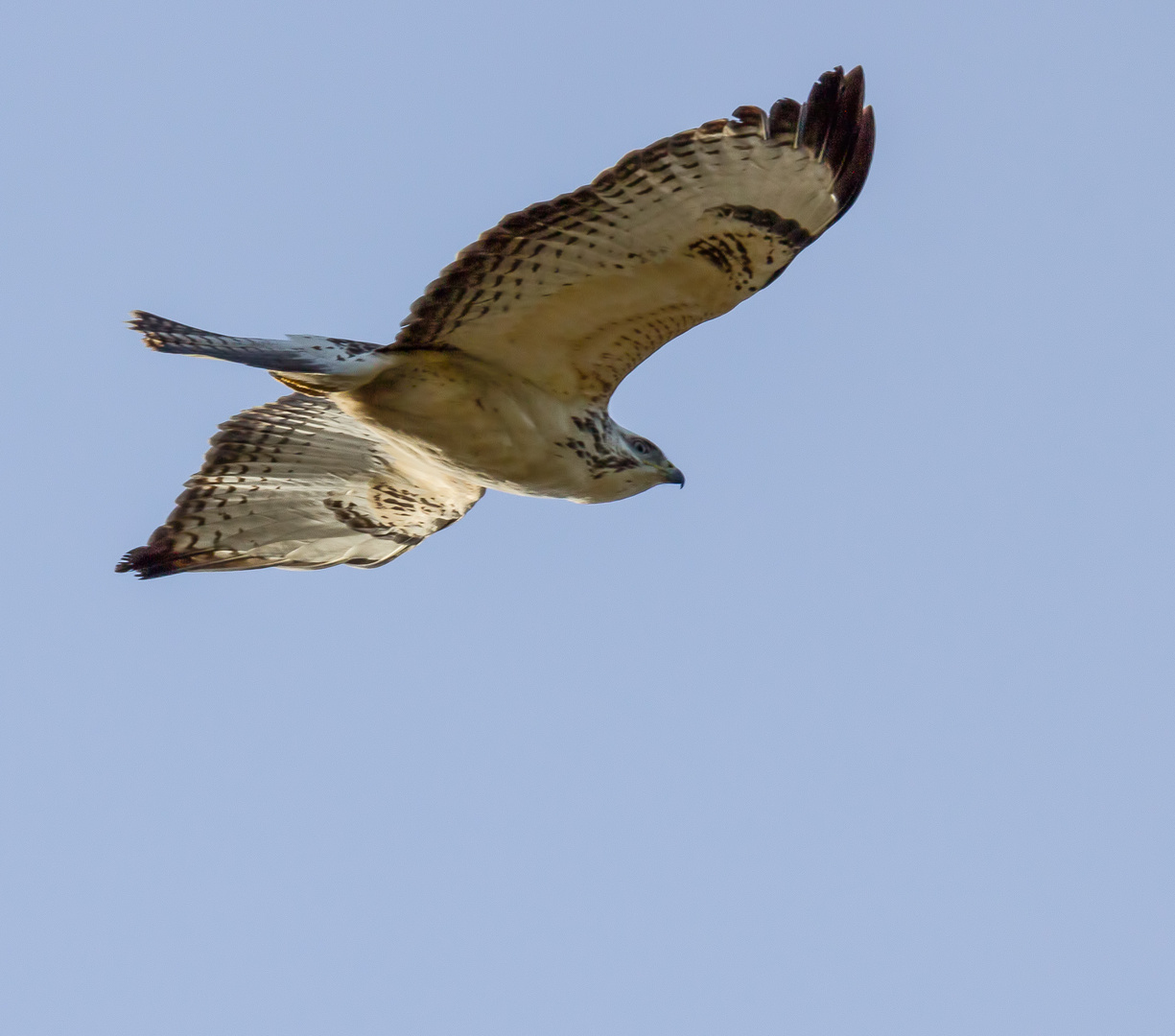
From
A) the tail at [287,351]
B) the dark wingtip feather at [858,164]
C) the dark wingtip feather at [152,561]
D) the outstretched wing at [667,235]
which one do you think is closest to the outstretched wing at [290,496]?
the dark wingtip feather at [152,561]

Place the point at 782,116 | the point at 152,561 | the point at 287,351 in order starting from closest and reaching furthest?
the point at 782,116, the point at 287,351, the point at 152,561

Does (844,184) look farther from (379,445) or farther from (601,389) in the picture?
(379,445)

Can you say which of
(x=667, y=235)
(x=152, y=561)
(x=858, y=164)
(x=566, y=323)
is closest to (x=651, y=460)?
(x=566, y=323)

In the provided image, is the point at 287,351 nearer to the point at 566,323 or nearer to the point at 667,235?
the point at 566,323

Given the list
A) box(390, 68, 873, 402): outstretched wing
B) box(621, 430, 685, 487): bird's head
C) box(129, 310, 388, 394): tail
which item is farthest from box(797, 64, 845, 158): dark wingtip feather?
box(129, 310, 388, 394): tail

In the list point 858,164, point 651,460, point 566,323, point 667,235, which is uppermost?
point 858,164

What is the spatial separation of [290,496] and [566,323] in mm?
2580

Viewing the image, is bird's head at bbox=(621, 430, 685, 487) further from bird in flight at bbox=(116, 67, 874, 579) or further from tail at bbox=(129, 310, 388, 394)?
tail at bbox=(129, 310, 388, 394)

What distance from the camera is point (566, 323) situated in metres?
7.57

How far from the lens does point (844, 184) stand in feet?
23.5

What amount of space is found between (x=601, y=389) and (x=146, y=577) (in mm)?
3005

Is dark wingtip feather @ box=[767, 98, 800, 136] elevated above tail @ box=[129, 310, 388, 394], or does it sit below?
above

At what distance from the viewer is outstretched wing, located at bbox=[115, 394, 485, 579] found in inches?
359

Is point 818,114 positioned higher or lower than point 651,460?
higher
